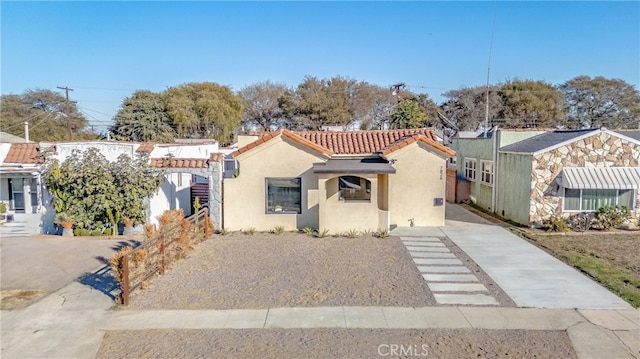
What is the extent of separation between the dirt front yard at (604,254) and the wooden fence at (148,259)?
12.1 m

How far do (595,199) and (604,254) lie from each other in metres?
5.00

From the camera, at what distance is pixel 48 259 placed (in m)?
14.0

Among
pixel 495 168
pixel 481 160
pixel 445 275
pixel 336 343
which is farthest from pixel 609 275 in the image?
pixel 481 160

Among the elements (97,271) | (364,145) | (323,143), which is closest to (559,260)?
(364,145)

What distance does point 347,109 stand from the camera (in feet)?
186

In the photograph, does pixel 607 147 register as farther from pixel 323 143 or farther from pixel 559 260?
pixel 323 143

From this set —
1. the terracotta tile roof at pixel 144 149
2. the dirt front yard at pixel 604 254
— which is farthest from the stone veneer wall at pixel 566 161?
the terracotta tile roof at pixel 144 149

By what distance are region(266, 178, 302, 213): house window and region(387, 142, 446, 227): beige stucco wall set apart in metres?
4.33

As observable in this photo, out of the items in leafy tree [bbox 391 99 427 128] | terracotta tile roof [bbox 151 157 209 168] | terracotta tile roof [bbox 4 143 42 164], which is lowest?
terracotta tile roof [bbox 151 157 209 168]

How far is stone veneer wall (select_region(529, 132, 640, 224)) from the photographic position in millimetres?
17750

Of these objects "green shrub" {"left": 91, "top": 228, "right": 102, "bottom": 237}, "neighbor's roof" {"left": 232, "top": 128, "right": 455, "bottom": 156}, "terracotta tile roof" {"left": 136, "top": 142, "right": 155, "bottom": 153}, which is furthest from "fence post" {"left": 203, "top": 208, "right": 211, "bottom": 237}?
→ "green shrub" {"left": 91, "top": 228, "right": 102, "bottom": 237}

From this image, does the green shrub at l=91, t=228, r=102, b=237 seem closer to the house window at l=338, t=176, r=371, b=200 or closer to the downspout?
the house window at l=338, t=176, r=371, b=200

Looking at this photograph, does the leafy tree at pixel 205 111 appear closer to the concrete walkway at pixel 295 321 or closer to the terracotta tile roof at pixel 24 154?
the terracotta tile roof at pixel 24 154

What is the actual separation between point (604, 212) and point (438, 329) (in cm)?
1406
